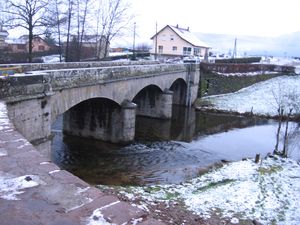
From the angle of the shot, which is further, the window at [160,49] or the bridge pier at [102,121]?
the window at [160,49]

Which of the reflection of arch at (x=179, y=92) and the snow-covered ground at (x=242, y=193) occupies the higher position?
the reflection of arch at (x=179, y=92)

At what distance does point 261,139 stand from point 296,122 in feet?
23.9

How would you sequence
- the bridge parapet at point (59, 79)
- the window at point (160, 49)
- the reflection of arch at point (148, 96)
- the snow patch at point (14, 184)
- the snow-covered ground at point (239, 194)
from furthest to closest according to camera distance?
the window at point (160, 49) → the reflection of arch at point (148, 96) → the snow-covered ground at point (239, 194) → the bridge parapet at point (59, 79) → the snow patch at point (14, 184)

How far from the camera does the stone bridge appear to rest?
450 inches

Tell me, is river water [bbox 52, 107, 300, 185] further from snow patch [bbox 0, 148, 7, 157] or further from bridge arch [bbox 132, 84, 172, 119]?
snow patch [bbox 0, 148, 7, 157]

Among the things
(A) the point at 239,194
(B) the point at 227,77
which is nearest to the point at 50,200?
(A) the point at 239,194

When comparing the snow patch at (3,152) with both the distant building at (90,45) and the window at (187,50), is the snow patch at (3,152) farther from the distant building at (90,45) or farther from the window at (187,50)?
the window at (187,50)

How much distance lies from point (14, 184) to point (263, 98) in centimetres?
4249

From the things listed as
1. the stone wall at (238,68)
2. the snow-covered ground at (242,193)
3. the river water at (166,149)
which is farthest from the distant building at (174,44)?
the snow-covered ground at (242,193)

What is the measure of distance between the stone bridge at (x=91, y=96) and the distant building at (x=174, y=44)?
2659 centimetres

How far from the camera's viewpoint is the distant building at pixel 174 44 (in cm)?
6512

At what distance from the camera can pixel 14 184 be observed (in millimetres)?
3750

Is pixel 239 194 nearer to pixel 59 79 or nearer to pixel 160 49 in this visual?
pixel 59 79

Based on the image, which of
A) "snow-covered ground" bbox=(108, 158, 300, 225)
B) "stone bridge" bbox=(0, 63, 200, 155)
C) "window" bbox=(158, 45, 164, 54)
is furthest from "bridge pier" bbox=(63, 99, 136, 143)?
"window" bbox=(158, 45, 164, 54)
